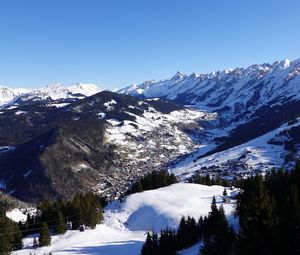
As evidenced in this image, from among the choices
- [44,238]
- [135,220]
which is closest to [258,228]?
[44,238]

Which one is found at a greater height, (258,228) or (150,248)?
(258,228)

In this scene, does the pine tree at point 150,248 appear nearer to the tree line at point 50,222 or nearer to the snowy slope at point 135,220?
the snowy slope at point 135,220

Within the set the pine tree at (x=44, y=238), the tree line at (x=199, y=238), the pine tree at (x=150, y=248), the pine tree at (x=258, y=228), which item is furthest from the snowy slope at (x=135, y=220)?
the pine tree at (x=258, y=228)

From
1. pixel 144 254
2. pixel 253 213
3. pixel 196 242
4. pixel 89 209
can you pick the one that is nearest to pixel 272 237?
pixel 253 213

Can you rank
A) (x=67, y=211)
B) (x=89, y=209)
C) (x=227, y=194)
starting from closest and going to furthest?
(x=89, y=209) → (x=67, y=211) → (x=227, y=194)

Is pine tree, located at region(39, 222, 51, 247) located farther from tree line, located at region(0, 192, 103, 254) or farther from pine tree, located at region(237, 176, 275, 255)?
pine tree, located at region(237, 176, 275, 255)

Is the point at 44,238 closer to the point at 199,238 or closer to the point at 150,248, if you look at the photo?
the point at 150,248

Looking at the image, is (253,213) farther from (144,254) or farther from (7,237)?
(7,237)

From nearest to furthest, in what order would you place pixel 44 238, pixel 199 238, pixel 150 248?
pixel 150 248
pixel 199 238
pixel 44 238
